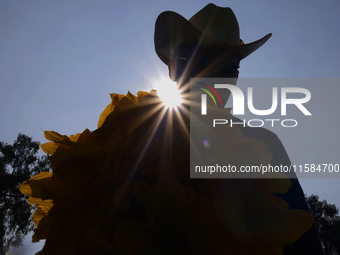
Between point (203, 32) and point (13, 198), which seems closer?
point (203, 32)

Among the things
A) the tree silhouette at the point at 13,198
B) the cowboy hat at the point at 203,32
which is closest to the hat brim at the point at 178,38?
the cowboy hat at the point at 203,32

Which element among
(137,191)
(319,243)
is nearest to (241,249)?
(137,191)

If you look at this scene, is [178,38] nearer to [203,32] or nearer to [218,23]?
[203,32]

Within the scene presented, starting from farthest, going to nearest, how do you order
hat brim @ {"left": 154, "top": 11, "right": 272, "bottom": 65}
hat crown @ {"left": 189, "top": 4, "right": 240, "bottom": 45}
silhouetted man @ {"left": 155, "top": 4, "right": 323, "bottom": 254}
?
1. hat crown @ {"left": 189, "top": 4, "right": 240, "bottom": 45}
2. hat brim @ {"left": 154, "top": 11, "right": 272, "bottom": 65}
3. silhouetted man @ {"left": 155, "top": 4, "right": 323, "bottom": 254}

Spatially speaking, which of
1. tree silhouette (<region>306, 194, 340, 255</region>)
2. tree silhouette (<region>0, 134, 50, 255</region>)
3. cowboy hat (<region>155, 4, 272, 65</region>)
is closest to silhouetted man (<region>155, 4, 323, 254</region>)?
cowboy hat (<region>155, 4, 272, 65</region>)

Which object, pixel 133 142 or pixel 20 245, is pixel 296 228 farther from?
pixel 20 245

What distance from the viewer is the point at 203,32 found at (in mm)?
2865

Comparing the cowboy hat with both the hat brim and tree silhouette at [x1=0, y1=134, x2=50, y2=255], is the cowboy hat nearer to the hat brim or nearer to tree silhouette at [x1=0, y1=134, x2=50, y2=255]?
the hat brim

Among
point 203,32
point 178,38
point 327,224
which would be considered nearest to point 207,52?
point 178,38

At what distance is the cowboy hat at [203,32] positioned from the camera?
2605mm

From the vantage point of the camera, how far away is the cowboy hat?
2.60m

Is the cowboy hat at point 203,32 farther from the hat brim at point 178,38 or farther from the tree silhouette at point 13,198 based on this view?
the tree silhouette at point 13,198

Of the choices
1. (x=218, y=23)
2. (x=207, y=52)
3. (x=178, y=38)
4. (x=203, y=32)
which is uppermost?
(x=218, y=23)

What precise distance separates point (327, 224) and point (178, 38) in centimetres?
3163
